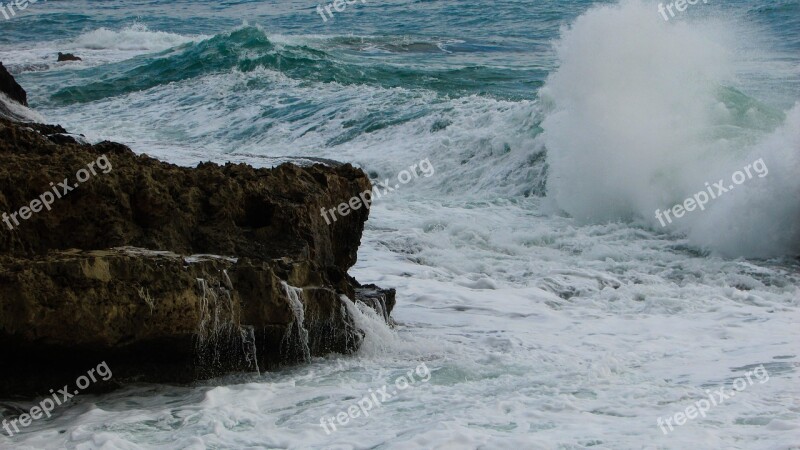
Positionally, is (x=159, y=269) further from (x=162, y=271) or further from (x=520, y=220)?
(x=520, y=220)

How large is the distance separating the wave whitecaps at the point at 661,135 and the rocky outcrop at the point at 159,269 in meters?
4.49

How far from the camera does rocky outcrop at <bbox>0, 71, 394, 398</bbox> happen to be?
4.70m

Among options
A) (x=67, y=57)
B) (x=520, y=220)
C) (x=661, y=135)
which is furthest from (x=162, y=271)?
(x=67, y=57)

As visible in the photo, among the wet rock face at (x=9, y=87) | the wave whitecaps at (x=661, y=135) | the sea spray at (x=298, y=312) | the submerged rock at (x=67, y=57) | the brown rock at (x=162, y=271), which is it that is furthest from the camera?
the submerged rock at (x=67, y=57)

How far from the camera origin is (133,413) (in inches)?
185

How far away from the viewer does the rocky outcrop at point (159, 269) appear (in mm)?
4695

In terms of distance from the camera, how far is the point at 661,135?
11117mm

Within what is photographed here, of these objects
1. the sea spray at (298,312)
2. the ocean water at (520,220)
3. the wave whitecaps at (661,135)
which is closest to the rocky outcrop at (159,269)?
the sea spray at (298,312)

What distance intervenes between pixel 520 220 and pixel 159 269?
5790 mm

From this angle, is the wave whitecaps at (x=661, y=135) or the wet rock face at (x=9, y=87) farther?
the wet rock face at (x=9, y=87)

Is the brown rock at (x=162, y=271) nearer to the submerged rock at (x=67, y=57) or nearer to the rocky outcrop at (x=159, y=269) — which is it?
the rocky outcrop at (x=159, y=269)

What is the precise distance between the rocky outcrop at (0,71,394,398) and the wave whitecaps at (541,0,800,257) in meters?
4.49

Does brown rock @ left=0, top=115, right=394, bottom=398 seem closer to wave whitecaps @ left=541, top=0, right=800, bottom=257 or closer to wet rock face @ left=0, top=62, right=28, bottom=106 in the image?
wave whitecaps @ left=541, top=0, right=800, bottom=257

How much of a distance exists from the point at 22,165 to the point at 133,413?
69.2 inches
